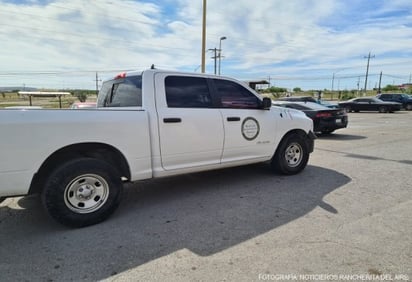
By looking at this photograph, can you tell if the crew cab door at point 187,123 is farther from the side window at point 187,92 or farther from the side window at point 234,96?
the side window at point 234,96

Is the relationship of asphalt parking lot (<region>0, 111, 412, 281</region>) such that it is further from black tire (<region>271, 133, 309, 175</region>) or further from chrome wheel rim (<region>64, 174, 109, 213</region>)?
black tire (<region>271, 133, 309, 175</region>)

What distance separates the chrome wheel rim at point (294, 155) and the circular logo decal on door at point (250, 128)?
3.24 feet

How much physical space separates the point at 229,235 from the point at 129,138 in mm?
1652

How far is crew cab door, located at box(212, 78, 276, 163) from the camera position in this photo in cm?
439

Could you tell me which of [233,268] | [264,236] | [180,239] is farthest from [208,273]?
[264,236]

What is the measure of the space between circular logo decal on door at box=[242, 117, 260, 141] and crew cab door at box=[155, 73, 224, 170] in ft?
1.59

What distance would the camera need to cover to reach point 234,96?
4.57 m

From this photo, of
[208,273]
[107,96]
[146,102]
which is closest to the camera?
[208,273]

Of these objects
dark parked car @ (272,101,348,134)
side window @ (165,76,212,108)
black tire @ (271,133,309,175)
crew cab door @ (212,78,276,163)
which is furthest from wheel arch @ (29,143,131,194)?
dark parked car @ (272,101,348,134)

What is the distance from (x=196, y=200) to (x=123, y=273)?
1810 mm

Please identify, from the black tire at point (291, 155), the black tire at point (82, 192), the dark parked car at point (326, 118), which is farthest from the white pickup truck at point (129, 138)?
the dark parked car at point (326, 118)

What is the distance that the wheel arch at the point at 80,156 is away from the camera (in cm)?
318

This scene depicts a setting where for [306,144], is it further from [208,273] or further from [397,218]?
[208,273]

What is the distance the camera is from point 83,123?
10.4 ft
